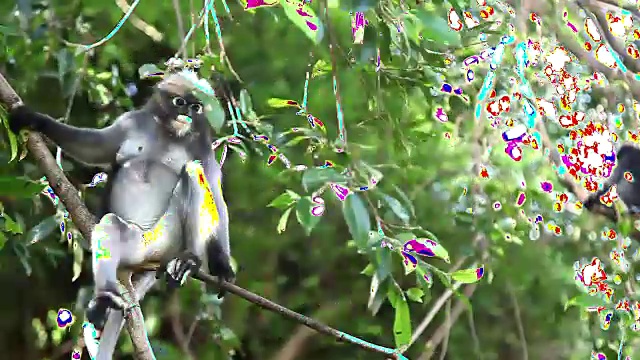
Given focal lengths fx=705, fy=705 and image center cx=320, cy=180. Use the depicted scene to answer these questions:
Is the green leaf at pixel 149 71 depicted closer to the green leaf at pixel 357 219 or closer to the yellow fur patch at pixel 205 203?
the yellow fur patch at pixel 205 203

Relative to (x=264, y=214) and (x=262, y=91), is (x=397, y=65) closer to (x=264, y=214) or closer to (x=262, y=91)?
(x=262, y=91)

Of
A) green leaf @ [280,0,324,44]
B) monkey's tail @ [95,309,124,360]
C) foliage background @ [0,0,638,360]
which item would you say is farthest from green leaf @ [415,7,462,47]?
monkey's tail @ [95,309,124,360]

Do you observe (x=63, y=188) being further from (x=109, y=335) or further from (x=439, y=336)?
(x=439, y=336)

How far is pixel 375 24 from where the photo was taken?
0.84 metres

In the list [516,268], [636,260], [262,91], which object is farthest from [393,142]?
[516,268]

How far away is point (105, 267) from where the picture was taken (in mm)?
649

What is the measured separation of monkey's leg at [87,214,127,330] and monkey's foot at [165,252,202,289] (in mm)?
55

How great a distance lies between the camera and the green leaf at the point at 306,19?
29.9 inches

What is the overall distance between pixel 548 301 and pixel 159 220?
1.28 meters

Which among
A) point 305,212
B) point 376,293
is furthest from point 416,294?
point 305,212

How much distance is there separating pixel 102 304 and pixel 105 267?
35mm

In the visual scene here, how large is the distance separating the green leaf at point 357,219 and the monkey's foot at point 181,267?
16cm

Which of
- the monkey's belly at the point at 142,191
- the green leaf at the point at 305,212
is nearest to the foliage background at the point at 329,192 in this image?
the green leaf at the point at 305,212

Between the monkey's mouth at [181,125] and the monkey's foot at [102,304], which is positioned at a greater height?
the monkey's mouth at [181,125]
